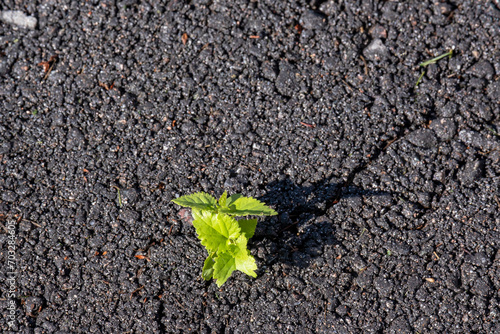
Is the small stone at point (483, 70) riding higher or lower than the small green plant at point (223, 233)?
higher

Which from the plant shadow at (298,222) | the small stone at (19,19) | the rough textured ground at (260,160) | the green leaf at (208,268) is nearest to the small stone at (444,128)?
the rough textured ground at (260,160)

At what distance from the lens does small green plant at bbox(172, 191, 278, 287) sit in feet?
7.30

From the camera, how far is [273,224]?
8.29ft

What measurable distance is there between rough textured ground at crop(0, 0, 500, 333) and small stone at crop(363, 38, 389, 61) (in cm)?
1

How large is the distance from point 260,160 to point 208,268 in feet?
2.40

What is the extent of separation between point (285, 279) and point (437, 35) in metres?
1.89

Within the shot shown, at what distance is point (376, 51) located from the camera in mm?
2920

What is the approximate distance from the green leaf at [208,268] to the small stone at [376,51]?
1.66 metres

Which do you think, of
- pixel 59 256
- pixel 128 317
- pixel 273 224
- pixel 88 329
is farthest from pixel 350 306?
pixel 59 256

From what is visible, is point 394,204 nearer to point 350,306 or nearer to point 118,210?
point 350,306

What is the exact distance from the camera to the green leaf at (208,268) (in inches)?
89.5

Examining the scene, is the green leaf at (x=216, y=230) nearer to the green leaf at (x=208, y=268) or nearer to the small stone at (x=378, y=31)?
the green leaf at (x=208, y=268)

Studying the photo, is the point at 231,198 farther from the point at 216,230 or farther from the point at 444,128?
the point at 444,128

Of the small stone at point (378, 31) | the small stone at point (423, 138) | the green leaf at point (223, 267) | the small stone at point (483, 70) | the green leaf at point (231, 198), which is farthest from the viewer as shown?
the small stone at point (378, 31)
